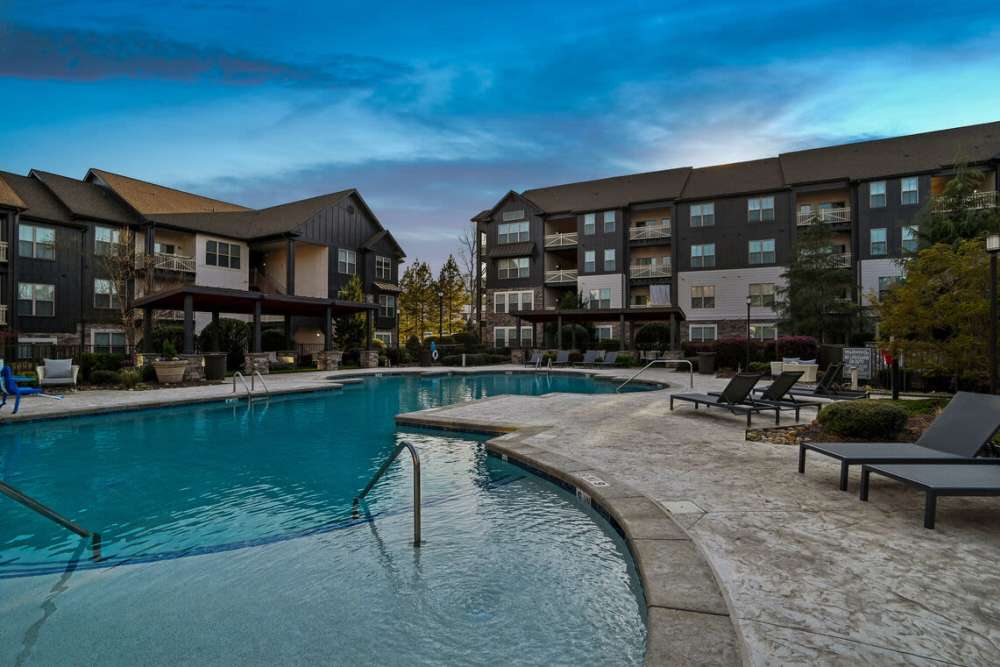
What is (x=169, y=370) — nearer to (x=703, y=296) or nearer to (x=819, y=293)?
(x=819, y=293)

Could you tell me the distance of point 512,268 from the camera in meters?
40.6

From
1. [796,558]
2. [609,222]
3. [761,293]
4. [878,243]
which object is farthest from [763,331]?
[796,558]

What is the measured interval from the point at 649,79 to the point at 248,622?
21.4m

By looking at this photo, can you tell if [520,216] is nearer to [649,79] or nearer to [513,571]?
[649,79]

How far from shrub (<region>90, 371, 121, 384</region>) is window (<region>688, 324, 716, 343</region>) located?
3112cm

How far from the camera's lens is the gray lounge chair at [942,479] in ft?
12.8

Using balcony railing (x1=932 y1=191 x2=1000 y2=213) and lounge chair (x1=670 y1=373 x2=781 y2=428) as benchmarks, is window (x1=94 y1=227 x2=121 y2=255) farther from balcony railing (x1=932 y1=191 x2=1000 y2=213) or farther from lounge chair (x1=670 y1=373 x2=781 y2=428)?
balcony railing (x1=932 y1=191 x2=1000 y2=213)

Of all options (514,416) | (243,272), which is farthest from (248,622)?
(243,272)

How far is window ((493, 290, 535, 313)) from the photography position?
3984cm

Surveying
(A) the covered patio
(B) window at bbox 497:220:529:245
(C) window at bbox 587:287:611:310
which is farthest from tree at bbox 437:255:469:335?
(A) the covered patio

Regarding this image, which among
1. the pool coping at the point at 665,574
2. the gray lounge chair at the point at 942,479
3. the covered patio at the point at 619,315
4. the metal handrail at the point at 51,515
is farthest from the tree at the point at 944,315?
the covered patio at the point at 619,315

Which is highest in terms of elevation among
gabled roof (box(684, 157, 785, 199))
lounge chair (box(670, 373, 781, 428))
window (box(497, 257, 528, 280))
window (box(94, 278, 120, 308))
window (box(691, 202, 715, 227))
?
gabled roof (box(684, 157, 785, 199))

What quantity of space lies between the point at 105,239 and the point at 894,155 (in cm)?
4475

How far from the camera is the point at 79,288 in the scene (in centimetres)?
2519
